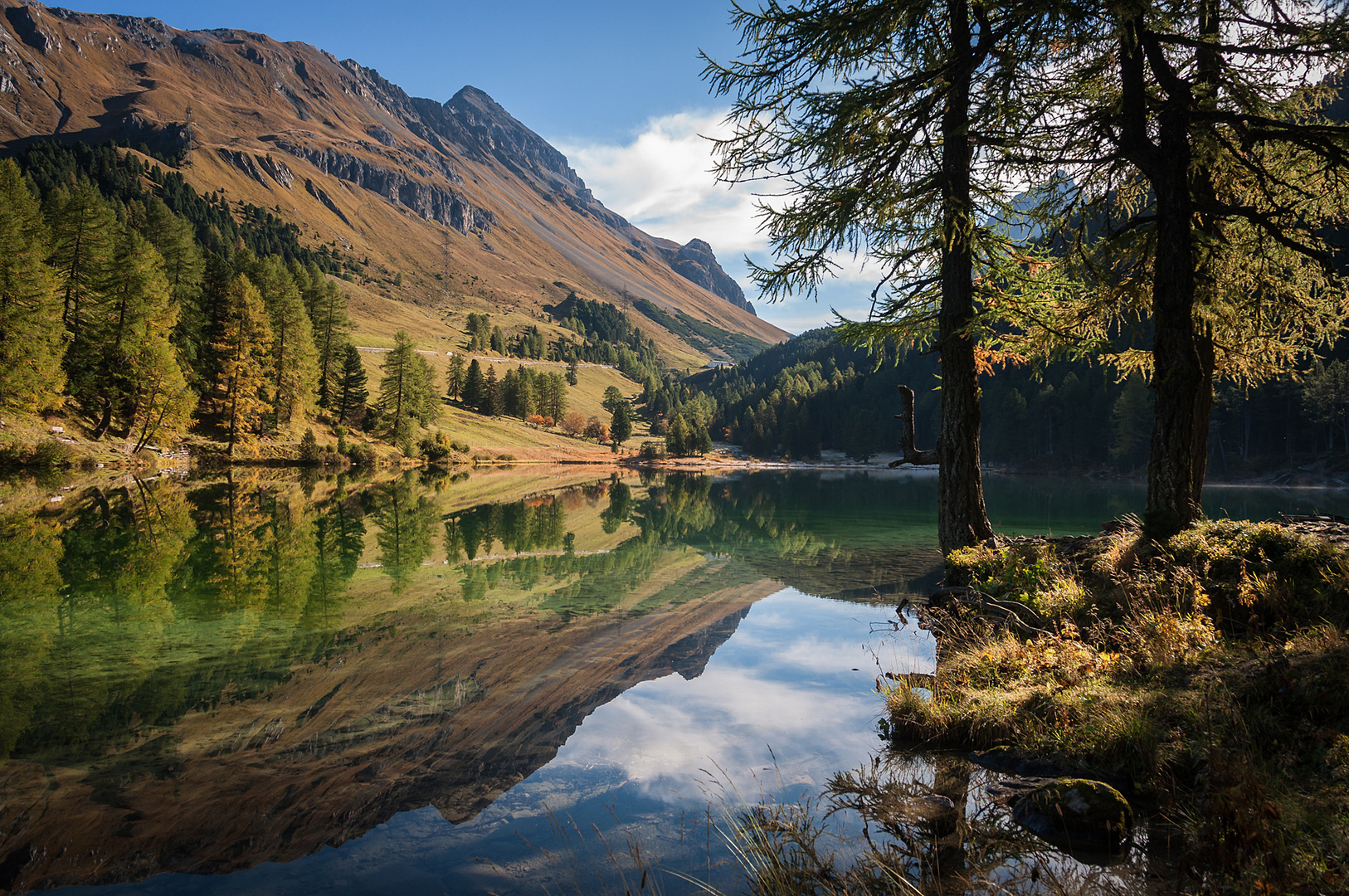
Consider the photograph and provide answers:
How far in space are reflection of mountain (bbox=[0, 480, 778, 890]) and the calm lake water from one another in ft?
0.14

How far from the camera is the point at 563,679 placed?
10.8 meters

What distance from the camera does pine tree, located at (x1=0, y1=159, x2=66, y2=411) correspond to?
39500mm

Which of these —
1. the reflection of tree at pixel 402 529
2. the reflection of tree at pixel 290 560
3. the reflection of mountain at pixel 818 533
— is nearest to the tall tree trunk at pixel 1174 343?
the reflection of mountain at pixel 818 533

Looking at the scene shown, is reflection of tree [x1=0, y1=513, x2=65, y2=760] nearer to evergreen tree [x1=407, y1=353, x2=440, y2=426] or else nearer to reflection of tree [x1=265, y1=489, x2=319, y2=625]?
reflection of tree [x1=265, y1=489, x2=319, y2=625]

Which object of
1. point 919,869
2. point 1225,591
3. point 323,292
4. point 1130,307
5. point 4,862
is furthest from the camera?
point 323,292

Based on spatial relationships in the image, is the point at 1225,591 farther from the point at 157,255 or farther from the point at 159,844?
the point at 157,255

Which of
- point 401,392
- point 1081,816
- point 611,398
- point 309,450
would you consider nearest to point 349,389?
point 401,392

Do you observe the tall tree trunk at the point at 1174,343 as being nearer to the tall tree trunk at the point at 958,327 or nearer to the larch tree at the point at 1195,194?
the larch tree at the point at 1195,194

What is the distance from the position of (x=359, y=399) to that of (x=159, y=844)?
8179 cm

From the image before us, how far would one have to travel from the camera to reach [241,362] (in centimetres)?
5869

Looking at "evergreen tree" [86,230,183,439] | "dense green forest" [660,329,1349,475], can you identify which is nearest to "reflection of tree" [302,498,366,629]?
"dense green forest" [660,329,1349,475]

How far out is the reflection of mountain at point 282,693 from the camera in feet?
20.0

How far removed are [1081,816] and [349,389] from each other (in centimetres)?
8491

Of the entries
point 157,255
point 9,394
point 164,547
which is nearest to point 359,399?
point 157,255
